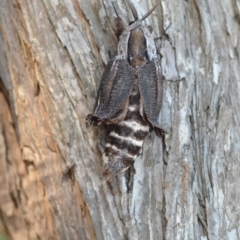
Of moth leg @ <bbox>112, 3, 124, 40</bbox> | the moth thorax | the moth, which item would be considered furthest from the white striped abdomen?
moth leg @ <bbox>112, 3, 124, 40</bbox>

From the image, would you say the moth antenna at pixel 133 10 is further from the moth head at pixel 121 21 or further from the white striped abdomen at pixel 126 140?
the white striped abdomen at pixel 126 140

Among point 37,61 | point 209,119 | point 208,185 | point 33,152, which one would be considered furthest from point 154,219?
point 37,61

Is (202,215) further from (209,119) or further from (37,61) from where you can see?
(37,61)

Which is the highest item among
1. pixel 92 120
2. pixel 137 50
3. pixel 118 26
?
pixel 118 26

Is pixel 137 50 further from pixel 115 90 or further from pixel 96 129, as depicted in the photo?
pixel 96 129

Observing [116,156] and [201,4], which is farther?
[201,4]

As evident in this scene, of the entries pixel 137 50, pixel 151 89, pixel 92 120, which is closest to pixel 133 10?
pixel 137 50

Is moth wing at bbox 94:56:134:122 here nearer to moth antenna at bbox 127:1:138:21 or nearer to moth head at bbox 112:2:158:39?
moth head at bbox 112:2:158:39
